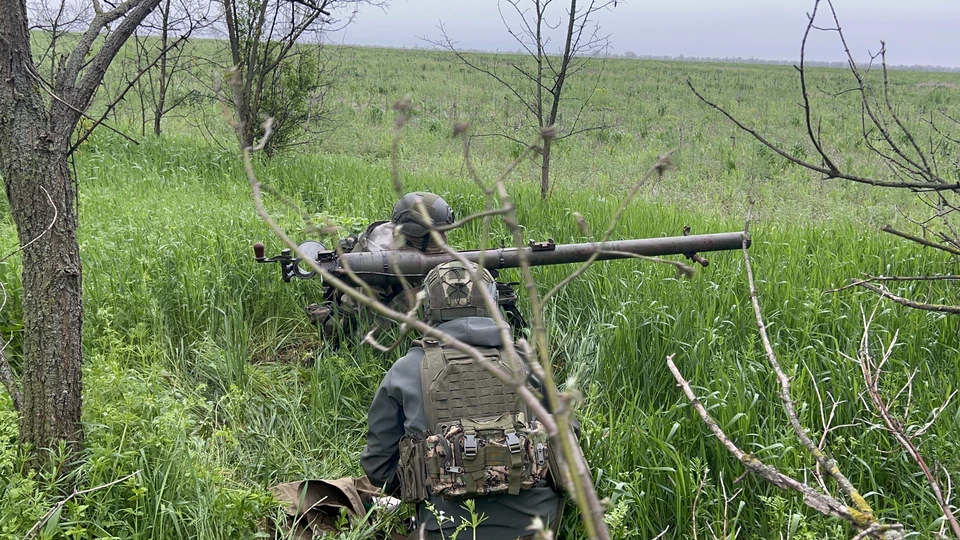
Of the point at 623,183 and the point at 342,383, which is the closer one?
the point at 342,383

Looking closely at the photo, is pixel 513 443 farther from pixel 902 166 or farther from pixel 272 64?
pixel 272 64

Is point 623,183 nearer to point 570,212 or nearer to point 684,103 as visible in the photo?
point 570,212

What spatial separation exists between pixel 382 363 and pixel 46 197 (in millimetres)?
2107

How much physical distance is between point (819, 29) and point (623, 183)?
812cm

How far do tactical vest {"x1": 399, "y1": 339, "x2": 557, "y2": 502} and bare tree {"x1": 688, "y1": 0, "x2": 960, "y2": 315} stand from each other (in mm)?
1264

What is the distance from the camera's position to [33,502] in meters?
2.35

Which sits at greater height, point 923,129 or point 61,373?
point 923,129

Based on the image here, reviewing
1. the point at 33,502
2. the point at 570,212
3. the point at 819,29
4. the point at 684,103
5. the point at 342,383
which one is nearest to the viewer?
the point at 819,29

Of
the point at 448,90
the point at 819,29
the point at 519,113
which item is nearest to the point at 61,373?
the point at 819,29

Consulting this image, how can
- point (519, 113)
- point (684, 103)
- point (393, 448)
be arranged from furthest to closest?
1. point (684, 103)
2. point (519, 113)
3. point (393, 448)

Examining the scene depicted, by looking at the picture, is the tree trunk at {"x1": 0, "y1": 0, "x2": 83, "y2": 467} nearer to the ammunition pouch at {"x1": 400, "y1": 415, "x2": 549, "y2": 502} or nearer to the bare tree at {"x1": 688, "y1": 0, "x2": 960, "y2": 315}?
the ammunition pouch at {"x1": 400, "y1": 415, "x2": 549, "y2": 502}

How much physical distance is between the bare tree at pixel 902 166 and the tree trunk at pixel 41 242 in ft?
7.02

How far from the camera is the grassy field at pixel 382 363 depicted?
2.64 metres

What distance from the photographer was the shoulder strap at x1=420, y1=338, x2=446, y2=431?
8.52ft
